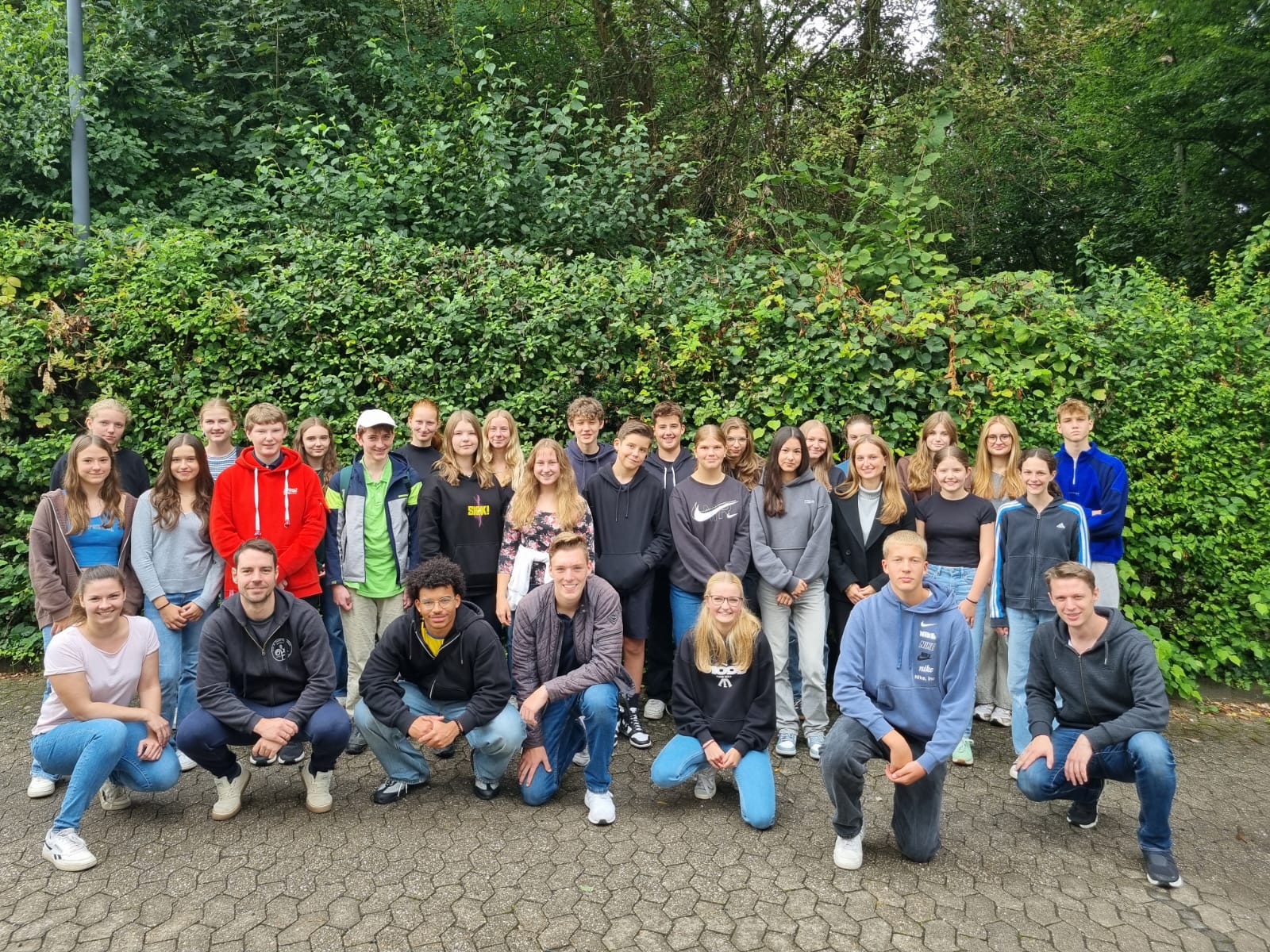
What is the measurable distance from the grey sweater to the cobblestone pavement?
1068 millimetres

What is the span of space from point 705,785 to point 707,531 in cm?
154

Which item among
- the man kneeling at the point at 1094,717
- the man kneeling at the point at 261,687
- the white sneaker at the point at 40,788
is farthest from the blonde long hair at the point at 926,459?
the white sneaker at the point at 40,788

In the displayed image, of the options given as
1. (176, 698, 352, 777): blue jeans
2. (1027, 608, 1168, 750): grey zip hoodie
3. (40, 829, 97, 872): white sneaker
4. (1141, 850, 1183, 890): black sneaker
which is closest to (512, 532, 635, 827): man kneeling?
(176, 698, 352, 777): blue jeans

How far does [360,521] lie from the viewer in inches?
219

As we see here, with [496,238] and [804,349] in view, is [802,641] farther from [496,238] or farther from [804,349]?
[496,238]

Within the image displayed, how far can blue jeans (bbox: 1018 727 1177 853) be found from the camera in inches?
156

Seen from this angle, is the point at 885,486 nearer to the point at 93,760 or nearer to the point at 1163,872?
the point at 1163,872

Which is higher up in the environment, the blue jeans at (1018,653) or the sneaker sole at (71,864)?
the blue jeans at (1018,653)

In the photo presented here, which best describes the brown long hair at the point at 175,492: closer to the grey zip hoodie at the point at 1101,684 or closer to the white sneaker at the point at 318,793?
the white sneaker at the point at 318,793

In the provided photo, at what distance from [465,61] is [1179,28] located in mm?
9294

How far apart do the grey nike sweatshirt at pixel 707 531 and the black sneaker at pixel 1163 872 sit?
250cm

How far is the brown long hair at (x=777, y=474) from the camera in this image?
219 inches

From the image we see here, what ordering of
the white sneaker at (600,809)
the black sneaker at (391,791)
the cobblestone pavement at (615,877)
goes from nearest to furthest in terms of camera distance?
the cobblestone pavement at (615,877)
the white sneaker at (600,809)
the black sneaker at (391,791)

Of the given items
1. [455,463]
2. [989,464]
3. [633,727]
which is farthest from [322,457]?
[989,464]
